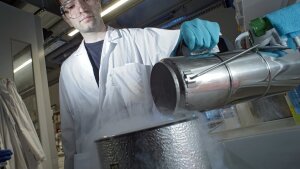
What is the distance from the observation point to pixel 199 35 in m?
0.71

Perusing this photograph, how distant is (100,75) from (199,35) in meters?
0.69

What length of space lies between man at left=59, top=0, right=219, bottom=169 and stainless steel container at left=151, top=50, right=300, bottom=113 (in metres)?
0.52

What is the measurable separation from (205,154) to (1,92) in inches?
69.9

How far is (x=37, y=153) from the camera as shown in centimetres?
177

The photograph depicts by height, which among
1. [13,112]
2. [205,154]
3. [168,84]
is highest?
[13,112]

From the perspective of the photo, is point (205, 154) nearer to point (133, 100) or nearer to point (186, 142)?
point (186, 142)

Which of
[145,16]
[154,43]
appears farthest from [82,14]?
[145,16]

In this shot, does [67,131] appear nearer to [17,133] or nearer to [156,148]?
[17,133]

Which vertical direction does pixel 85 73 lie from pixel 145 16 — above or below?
below

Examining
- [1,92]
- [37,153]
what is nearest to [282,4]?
[37,153]

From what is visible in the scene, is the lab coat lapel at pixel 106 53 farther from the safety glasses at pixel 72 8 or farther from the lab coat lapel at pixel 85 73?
the safety glasses at pixel 72 8

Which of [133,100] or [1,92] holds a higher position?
[1,92]

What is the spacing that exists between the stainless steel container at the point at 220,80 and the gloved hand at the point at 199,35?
13 cm

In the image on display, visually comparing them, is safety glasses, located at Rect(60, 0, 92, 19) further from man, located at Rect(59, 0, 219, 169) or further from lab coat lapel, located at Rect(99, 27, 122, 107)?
lab coat lapel, located at Rect(99, 27, 122, 107)
